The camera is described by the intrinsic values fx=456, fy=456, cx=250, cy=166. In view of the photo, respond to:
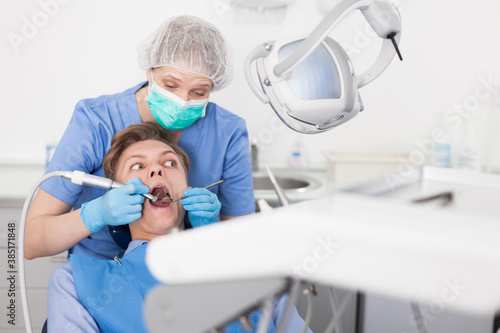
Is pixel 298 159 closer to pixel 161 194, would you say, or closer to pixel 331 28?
pixel 161 194

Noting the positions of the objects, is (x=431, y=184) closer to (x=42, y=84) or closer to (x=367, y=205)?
(x=367, y=205)

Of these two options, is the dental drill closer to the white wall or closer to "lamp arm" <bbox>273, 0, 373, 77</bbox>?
"lamp arm" <bbox>273, 0, 373, 77</bbox>

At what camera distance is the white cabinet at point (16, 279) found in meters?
1.94

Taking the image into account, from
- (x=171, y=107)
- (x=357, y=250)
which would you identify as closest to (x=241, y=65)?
(x=171, y=107)

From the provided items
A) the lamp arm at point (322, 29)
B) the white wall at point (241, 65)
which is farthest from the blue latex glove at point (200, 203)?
the white wall at point (241, 65)

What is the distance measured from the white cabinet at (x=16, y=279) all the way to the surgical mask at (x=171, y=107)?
846mm

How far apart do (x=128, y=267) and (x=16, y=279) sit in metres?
0.95

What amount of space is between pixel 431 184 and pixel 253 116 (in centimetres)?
165

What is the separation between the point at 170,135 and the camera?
168cm

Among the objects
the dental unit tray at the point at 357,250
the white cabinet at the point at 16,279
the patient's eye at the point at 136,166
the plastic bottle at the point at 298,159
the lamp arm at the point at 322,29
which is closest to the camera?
the dental unit tray at the point at 357,250

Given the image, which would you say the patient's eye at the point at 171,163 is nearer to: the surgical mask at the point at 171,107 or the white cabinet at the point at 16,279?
the surgical mask at the point at 171,107

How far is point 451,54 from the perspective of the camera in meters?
2.39

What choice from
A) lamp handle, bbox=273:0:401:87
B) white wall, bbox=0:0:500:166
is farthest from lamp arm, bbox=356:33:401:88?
white wall, bbox=0:0:500:166

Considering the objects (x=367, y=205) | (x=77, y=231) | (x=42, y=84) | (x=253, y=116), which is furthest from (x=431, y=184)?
(x=42, y=84)
